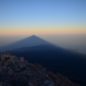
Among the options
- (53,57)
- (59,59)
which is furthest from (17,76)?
(53,57)

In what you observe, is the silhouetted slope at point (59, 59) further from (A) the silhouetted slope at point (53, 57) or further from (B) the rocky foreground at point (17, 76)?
(B) the rocky foreground at point (17, 76)

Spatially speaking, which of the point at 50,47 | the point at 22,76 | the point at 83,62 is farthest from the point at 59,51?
the point at 22,76

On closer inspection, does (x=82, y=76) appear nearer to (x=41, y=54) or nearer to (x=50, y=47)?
(x=41, y=54)

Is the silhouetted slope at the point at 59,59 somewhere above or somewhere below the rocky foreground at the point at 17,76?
below

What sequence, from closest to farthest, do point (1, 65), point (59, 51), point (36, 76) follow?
1. point (36, 76)
2. point (1, 65)
3. point (59, 51)

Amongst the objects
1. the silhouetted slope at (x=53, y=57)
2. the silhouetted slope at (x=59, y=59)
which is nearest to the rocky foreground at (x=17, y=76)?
the silhouetted slope at (x=53, y=57)

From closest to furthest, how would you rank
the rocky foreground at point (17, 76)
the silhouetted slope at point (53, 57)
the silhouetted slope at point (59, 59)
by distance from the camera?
the rocky foreground at point (17, 76) → the silhouetted slope at point (53, 57) → the silhouetted slope at point (59, 59)

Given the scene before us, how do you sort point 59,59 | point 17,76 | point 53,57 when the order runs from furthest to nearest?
point 53,57
point 59,59
point 17,76

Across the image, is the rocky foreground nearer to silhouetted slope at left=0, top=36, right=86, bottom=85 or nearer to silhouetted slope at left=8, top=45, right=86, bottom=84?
silhouetted slope at left=0, top=36, right=86, bottom=85

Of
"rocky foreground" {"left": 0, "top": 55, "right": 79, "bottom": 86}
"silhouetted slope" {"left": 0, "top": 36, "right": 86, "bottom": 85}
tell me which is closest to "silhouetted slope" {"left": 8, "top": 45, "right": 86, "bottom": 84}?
"silhouetted slope" {"left": 0, "top": 36, "right": 86, "bottom": 85}

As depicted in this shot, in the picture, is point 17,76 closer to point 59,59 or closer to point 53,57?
point 59,59

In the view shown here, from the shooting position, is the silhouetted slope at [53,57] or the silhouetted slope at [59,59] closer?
the silhouetted slope at [53,57]
